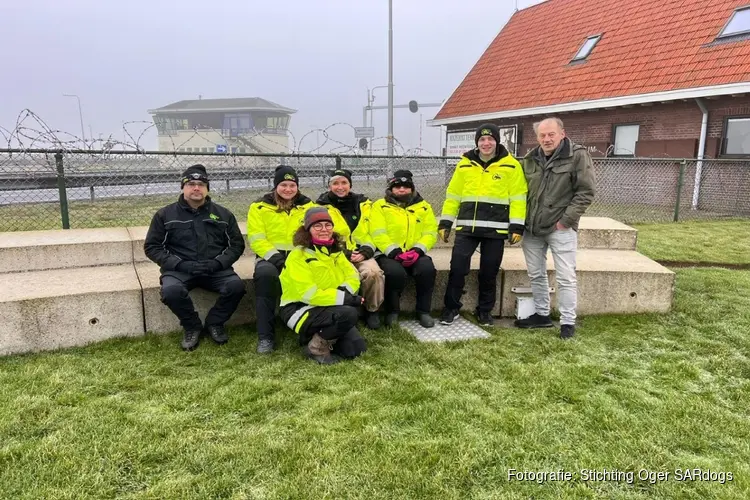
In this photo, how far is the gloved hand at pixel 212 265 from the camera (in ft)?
14.0

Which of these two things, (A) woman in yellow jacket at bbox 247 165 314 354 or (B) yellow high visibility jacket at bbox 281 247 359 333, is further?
(A) woman in yellow jacket at bbox 247 165 314 354

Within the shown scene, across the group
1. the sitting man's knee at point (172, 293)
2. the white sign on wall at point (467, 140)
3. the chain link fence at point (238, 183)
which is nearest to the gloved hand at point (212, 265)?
the sitting man's knee at point (172, 293)

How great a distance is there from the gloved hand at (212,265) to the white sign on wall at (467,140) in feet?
44.9

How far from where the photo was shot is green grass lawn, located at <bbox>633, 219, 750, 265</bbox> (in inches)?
293

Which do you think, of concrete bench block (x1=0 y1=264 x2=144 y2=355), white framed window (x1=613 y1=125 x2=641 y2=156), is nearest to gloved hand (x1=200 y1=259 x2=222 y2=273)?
concrete bench block (x1=0 y1=264 x2=144 y2=355)

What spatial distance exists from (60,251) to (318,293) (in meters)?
2.88

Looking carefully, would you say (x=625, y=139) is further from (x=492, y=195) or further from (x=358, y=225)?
(x=358, y=225)

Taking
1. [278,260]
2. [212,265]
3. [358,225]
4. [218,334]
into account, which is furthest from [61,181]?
[358,225]

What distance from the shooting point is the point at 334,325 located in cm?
386

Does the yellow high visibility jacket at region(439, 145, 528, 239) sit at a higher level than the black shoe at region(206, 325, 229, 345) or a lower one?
higher

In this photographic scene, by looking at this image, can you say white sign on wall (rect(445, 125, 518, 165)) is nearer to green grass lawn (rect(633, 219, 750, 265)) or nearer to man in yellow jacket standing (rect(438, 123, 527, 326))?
green grass lawn (rect(633, 219, 750, 265))

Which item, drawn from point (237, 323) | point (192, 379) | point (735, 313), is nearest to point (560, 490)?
point (192, 379)

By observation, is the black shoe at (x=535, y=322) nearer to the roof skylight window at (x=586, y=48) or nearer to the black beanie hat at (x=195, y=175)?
the black beanie hat at (x=195, y=175)

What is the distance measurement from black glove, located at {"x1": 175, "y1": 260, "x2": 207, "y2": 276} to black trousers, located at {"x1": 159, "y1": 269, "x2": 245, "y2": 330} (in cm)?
4
